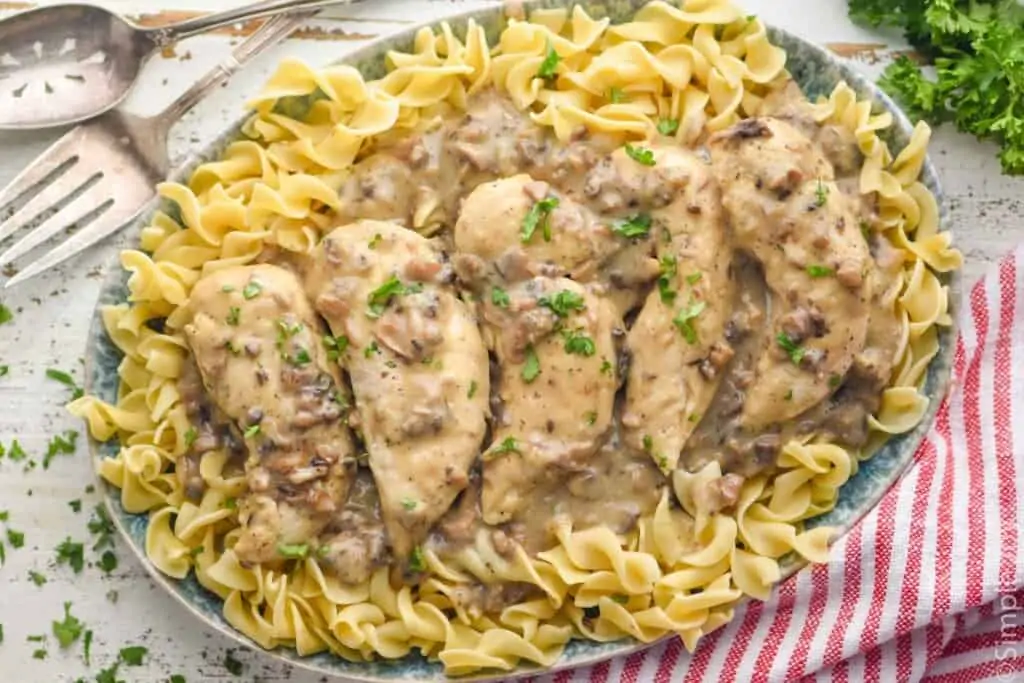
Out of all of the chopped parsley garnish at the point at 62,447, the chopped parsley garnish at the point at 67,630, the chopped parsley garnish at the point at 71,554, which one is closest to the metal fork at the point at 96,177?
the chopped parsley garnish at the point at 62,447

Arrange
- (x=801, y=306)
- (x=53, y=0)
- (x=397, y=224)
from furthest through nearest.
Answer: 1. (x=53, y=0)
2. (x=397, y=224)
3. (x=801, y=306)

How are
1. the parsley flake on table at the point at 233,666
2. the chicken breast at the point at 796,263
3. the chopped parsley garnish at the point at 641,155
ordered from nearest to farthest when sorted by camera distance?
the chicken breast at the point at 796,263 → the chopped parsley garnish at the point at 641,155 → the parsley flake on table at the point at 233,666

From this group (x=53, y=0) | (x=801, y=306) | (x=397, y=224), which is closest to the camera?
(x=801, y=306)

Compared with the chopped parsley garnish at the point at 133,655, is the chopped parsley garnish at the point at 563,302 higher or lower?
higher

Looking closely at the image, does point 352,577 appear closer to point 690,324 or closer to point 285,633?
point 285,633

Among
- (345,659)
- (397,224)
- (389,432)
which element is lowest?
(345,659)

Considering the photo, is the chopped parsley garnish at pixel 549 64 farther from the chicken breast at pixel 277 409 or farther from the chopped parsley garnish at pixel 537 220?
the chicken breast at pixel 277 409

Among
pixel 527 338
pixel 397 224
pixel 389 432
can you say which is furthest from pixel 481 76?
pixel 389 432
